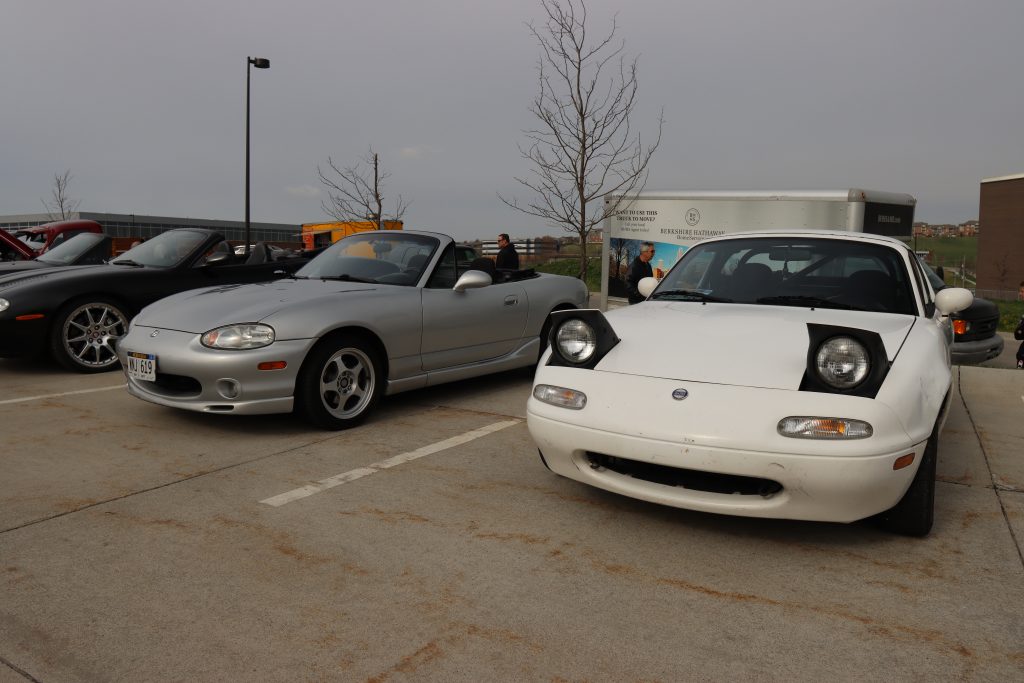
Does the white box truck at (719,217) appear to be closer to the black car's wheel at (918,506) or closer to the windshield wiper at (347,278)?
the windshield wiper at (347,278)

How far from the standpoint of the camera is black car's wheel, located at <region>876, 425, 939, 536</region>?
127 inches

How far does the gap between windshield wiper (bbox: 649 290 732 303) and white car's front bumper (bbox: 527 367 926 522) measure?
1.27 metres

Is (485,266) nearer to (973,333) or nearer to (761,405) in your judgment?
(761,405)

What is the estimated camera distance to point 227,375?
4.71m

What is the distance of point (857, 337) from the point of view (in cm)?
301

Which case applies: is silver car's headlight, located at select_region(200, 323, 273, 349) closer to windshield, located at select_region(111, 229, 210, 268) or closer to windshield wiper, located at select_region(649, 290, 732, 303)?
windshield wiper, located at select_region(649, 290, 732, 303)

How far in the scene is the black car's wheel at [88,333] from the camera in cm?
705

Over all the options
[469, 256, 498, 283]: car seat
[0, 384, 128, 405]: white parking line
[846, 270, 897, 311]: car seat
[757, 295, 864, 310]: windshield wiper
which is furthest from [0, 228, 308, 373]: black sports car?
[846, 270, 897, 311]: car seat

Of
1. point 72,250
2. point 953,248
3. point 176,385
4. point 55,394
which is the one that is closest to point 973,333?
point 176,385

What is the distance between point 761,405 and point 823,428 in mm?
234

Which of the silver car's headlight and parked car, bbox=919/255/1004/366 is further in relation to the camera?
parked car, bbox=919/255/1004/366

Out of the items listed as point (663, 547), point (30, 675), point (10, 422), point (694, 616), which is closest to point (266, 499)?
point (30, 675)

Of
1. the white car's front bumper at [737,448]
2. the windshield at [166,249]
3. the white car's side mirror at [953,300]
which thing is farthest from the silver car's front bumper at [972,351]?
the windshield at [166,249]

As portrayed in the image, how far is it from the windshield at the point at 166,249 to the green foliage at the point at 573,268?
16.5m
